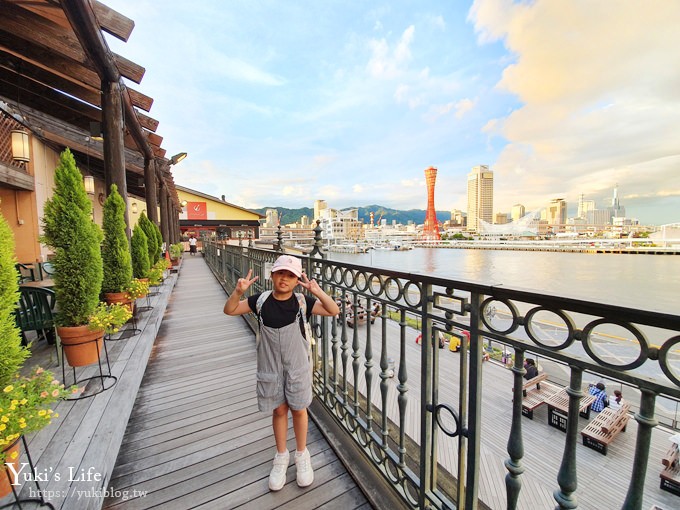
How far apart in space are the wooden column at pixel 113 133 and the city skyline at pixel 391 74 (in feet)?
1.78

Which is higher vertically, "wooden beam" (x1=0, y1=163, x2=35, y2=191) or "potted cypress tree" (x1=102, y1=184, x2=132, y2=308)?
"wooden beam" (x1=0, y1=163, x2=35, y2=191)

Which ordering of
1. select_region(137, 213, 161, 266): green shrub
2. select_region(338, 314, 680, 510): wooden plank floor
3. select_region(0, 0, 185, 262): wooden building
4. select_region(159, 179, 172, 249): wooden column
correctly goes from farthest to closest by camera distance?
select_region(159, 179, 172, 249): wooden column, select_region(137, 213, 161, 266): green shrub, select_region(338, 314, 680, 510): wooden plank floor, select_region(0, 0, 185, 262): wooden building

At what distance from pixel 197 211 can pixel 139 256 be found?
80.6ft

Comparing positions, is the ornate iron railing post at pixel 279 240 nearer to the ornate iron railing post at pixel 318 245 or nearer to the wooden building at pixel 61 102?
the ornate iron railing post at pixel 318 245

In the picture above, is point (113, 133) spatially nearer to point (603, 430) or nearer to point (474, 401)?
point (474, 401)

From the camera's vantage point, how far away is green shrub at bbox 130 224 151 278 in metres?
5.61

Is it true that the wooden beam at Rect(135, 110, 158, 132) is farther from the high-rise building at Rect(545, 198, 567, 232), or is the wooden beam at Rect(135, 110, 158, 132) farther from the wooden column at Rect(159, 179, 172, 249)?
the high-rise building at Rect(545, 198, 567, 232)

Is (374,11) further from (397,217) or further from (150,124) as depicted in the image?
(397,217)

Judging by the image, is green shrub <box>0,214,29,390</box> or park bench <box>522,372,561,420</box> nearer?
green shrub <box>0,214,29,390</box>

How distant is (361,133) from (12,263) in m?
47.4

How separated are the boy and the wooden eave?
3.85 metres

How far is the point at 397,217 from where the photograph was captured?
152 metres

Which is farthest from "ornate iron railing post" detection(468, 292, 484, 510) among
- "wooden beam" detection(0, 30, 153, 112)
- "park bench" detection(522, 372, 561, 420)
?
"park bench" detection(522, 372, 561, 420)

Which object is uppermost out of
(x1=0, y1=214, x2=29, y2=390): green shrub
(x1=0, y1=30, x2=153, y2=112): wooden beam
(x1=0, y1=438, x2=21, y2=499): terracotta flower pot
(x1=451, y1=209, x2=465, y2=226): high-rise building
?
(x1=451, y1=209, x2=465, y2=226): high-rise building
